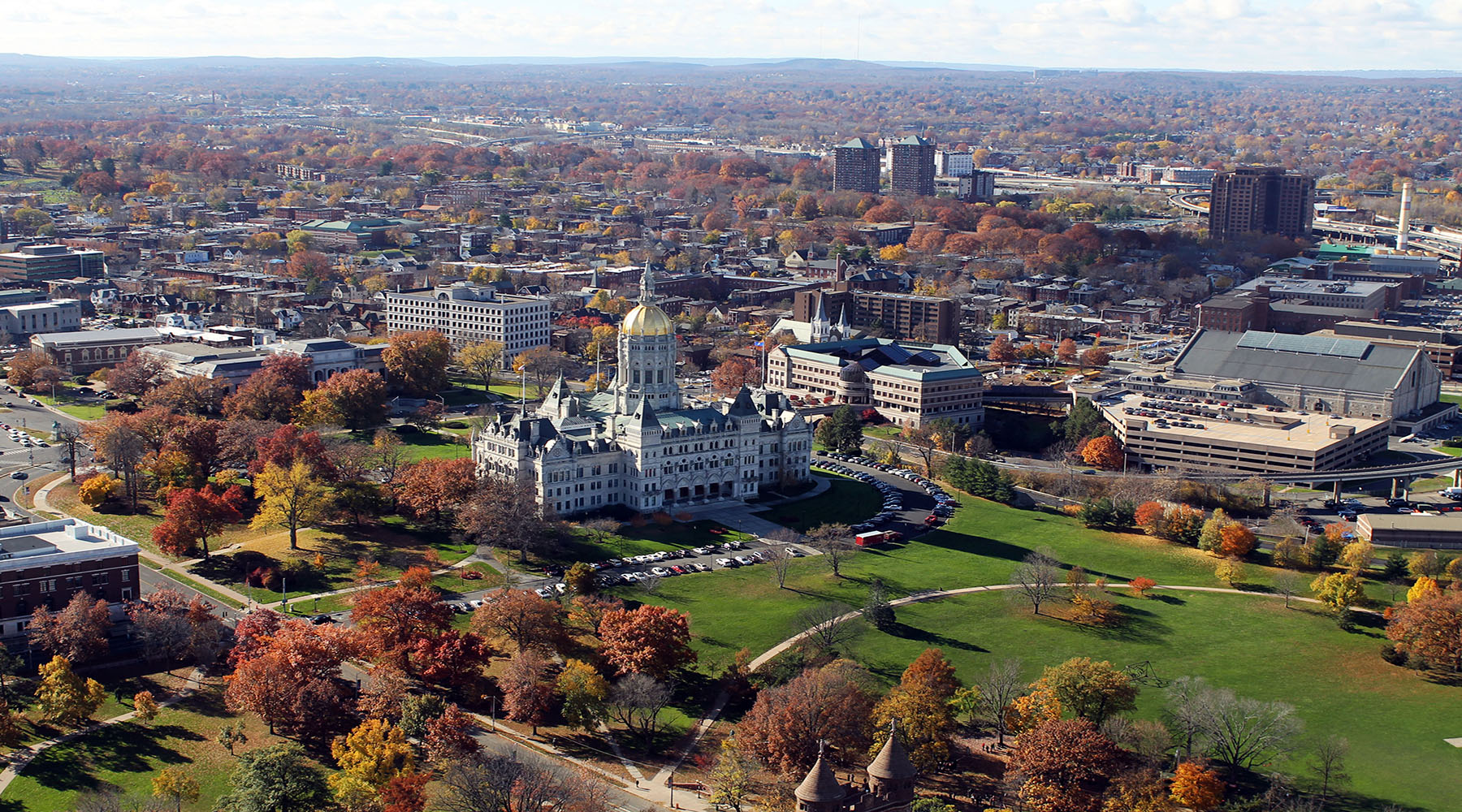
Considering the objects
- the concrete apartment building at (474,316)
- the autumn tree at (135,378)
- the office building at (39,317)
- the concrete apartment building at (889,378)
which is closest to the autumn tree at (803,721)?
the concrete apartment building at (889,378)

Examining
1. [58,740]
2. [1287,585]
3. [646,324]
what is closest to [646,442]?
[646,324]

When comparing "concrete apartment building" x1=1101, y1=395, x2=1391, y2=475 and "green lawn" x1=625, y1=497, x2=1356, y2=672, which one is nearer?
"green lawn" x1=625, y1=497, x2=1356, y2=672

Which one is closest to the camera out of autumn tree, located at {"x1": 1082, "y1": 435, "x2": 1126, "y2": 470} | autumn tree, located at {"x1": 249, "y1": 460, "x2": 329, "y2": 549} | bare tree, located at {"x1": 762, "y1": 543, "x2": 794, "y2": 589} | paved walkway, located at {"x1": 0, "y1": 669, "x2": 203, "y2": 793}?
paved walkway, located at {"x1": 0, "y1": 669, "x2": 203, "y2": 793}

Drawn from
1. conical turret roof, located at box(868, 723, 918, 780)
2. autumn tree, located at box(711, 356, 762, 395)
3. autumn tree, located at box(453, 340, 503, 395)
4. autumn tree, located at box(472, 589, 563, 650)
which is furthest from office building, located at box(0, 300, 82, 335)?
conical turret roof, located at box(868, 723, 918, 780)

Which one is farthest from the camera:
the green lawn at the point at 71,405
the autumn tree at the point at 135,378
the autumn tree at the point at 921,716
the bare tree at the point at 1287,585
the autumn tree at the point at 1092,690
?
the autumn tree at the point at 135,378

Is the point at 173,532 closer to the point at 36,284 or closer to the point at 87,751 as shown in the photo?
the point at 87,751

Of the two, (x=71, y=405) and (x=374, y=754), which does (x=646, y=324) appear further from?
(x=71, y=405)

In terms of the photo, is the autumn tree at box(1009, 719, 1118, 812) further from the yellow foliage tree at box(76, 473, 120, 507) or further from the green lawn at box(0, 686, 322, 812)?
the yellow foliage tree at box(76, 473, 120, 507)

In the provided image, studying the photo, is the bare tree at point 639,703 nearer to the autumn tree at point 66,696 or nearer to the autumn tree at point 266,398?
the autumn tree at point 66,696
